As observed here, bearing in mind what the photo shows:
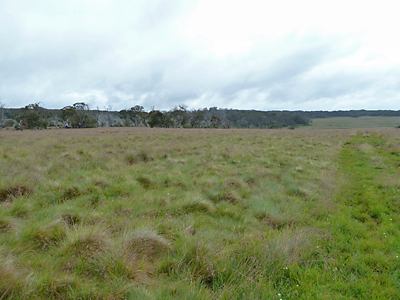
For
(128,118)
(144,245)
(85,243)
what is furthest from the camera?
(128,118)

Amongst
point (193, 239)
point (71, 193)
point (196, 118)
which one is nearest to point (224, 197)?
point (193, 239)

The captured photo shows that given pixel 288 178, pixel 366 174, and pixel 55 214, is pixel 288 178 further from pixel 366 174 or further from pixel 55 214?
pixel 55 214

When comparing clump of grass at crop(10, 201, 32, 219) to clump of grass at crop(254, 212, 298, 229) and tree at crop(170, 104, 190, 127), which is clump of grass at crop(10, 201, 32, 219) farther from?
tree at crop(170, 104, 190, 127)

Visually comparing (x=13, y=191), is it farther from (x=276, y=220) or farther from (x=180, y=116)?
(x=180, y=116)

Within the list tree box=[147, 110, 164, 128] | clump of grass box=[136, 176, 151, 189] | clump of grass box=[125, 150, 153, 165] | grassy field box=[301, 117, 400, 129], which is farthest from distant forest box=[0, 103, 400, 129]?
clump of grass box=[136, 176, 151, 189]

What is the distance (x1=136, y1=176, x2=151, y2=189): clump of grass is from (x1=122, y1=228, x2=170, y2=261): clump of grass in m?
3.42

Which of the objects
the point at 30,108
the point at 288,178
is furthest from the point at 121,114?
the point at 288,178

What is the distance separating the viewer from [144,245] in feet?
10.8

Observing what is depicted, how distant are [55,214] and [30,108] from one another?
91.4m

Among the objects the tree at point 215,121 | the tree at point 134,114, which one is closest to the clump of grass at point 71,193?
the tree at point 134,114

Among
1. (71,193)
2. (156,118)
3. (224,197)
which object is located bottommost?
(224,197)

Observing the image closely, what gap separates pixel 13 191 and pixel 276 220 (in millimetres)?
7108

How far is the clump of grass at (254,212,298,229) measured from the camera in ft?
15.0

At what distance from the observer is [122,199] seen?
5.42m
